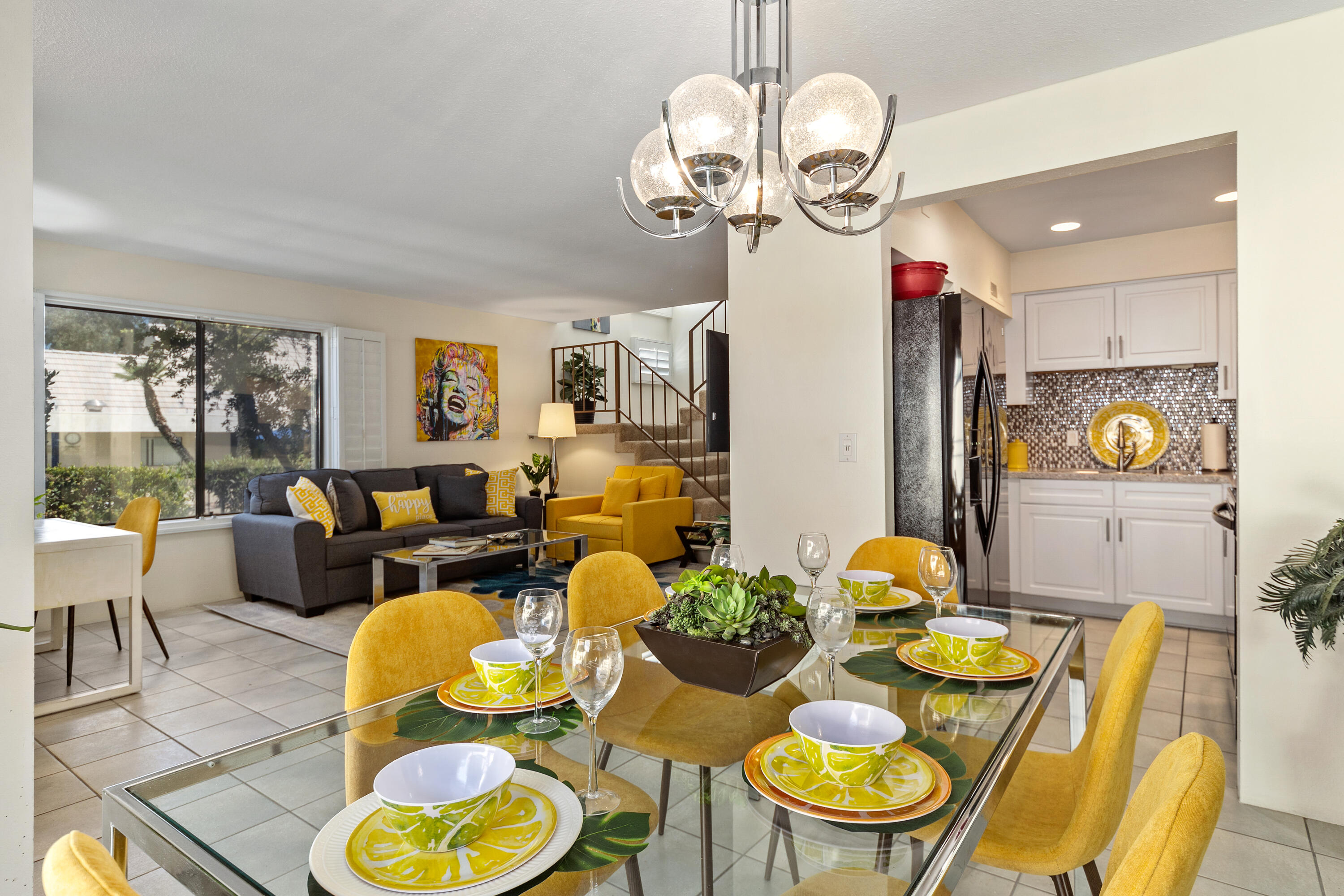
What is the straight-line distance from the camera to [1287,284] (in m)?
2.25

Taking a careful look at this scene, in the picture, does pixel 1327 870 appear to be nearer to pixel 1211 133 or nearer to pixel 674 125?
pixel 1211 133

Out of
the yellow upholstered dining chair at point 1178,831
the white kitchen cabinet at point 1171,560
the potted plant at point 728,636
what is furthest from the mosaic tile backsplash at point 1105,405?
the yellow upholstered dining chair at point 1178,831

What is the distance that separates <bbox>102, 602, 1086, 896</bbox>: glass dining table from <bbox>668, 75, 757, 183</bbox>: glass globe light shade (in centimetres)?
104

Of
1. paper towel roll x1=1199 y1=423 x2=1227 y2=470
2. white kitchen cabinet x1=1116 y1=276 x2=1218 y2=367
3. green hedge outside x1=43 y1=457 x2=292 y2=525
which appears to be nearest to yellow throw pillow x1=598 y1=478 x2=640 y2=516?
green hedge outside x1=43 y1=457 x2=292 y2=525

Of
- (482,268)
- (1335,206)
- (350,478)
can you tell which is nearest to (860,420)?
(1335,206)

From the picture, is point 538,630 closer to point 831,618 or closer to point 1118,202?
point 831,618

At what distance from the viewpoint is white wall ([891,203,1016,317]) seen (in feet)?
11.4

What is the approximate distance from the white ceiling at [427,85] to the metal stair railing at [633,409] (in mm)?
3626

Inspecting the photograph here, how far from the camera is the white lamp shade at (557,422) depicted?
7.40 metres

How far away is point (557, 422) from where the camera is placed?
24.3ft

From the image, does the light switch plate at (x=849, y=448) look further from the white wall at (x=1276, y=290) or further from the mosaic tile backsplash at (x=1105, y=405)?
the mosaic tile backsplash at (x=1105, y=405)

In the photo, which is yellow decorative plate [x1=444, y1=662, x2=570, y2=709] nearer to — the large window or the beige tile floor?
the beige tile floor

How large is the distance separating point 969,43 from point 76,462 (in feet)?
18.2

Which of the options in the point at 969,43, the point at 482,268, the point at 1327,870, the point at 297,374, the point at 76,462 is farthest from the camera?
the point at 297,374
